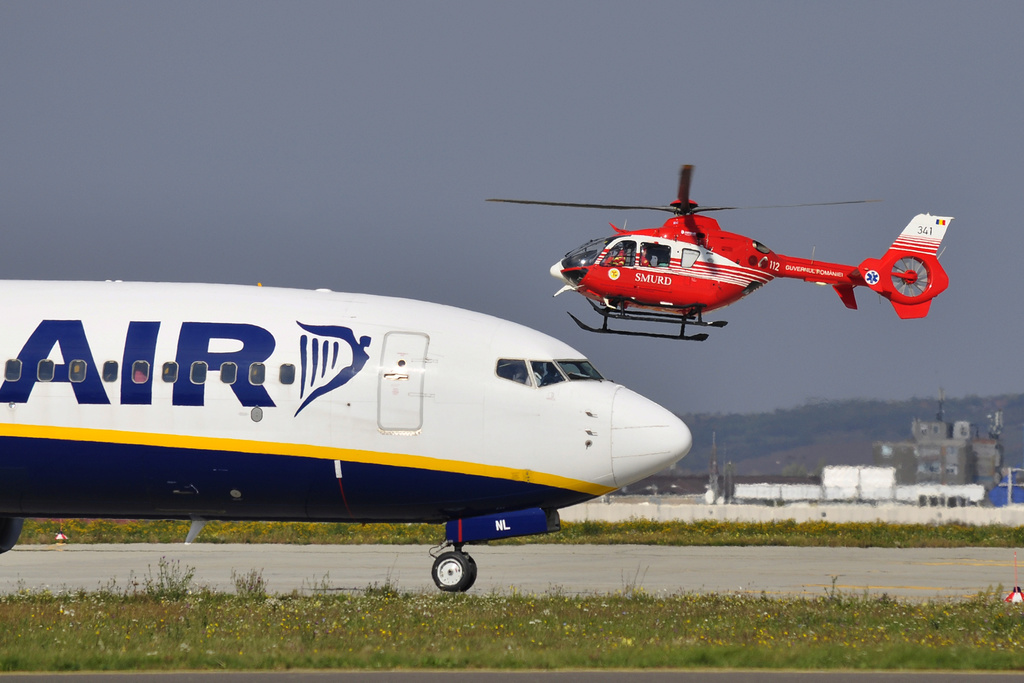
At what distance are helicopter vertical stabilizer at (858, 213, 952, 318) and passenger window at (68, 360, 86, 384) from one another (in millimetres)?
33868

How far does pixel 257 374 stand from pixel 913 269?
113ft

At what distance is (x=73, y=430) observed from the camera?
69.4ft

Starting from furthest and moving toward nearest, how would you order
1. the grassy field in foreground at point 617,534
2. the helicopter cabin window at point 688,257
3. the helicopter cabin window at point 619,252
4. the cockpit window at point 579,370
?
1. the grassy field in foreground at point 617,534
2. the helicopter cabin window at point 688,257
3. the helicopter cabin window at point 619,252
4. the cockpit window at point 579,370

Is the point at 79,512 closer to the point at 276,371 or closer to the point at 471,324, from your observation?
the point at 276,371

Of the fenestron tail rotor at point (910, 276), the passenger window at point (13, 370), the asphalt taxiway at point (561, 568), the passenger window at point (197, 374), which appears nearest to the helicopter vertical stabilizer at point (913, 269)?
the fenestron tail rotor at point (910, 276)

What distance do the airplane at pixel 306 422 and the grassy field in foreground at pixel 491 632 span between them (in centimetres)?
185

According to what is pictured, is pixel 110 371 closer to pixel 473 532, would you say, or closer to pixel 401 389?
pixel 401 389

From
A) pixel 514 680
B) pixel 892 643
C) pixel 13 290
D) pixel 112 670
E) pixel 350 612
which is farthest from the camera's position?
pixel 13 290

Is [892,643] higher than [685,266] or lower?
lower

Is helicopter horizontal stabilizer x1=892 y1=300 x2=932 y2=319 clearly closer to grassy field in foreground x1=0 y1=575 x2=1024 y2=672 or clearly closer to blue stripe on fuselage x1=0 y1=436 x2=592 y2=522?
grassy field in foreground x1=0 y1=575 x2=1024 y2=672

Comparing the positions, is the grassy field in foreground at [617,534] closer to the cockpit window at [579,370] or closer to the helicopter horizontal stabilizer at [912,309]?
the helicopter horizontal stabilizer at [912,309]

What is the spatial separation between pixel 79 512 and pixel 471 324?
8329 millimetres

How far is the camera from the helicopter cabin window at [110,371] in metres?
21.2

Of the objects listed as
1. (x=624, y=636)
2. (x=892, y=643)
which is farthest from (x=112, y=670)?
(x=892, y=643)
